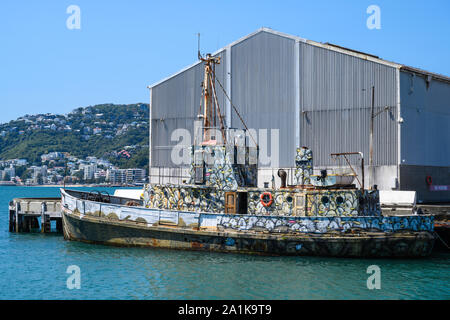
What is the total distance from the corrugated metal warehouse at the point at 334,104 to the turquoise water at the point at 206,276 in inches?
373

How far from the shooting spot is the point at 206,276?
16.5 meters

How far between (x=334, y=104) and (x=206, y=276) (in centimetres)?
1679

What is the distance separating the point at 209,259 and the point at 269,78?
1604 cm

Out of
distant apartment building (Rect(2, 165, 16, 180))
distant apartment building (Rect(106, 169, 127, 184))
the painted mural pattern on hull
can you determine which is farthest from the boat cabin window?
distant apartment building (Rect(2, 165, 16, 180))

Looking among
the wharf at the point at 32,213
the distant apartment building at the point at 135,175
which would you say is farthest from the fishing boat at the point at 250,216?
the distant apartment building at the point at 135,175

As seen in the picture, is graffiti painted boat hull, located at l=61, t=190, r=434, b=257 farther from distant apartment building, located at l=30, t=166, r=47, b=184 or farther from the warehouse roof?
distant apartment building, located at l=30, t=166, r=47, b=184

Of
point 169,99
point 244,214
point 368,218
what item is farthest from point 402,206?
point 169,99

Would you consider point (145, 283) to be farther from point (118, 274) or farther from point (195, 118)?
point (195, 118)

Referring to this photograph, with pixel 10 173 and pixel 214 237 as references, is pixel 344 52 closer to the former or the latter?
pixel 214 237

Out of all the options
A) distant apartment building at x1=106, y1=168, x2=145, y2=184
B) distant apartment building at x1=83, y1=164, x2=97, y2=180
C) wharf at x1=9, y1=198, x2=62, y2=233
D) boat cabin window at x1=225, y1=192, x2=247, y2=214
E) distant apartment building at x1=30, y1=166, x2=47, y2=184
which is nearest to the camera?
boat cabin window at x1=225, y1=192, x2=247, y2=214

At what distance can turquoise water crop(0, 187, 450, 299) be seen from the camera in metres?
14.8

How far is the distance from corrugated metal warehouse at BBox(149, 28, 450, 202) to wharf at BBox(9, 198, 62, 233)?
9.12 metres

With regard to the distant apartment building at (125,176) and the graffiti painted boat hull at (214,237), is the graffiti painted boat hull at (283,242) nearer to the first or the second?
the graffiti painted boat hull at (214,237)

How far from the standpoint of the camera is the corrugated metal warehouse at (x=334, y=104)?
2842 centimetres
